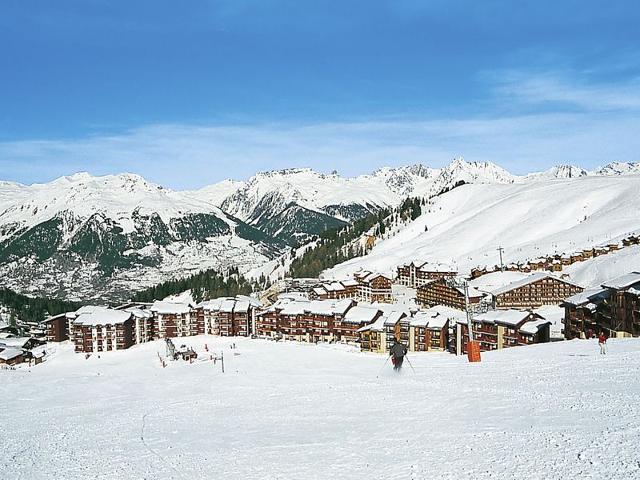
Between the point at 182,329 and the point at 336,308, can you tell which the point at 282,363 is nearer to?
the point at 336,308

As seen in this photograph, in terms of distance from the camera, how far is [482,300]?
332 ft

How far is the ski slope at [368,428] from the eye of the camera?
15719 mm

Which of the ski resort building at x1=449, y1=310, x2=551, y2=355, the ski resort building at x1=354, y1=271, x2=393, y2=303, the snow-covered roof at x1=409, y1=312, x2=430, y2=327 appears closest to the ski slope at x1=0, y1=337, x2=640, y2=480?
the ski resort building at x1=449, y1=310, x2=551, y2=355

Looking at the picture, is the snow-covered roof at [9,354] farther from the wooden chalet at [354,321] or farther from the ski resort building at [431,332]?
the ski resort building at [431,332]

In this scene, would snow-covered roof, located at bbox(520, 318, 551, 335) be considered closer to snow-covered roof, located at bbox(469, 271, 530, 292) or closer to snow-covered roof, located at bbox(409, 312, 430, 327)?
snow-covered roof, located at bbox(409, 312, 430, 327)

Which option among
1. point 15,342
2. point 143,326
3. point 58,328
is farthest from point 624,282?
point 15,342

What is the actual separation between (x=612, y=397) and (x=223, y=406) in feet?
56.2

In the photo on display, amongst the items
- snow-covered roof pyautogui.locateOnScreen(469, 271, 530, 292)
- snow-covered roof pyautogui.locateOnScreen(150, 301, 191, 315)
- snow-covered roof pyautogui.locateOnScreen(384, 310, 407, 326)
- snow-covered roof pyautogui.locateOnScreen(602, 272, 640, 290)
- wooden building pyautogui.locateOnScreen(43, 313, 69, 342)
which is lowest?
wooden building pyautogui.locateOnScreen(43, 313, 69, 342)

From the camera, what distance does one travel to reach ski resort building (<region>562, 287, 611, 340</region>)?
2527 inches

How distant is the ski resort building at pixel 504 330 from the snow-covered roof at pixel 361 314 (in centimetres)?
1685

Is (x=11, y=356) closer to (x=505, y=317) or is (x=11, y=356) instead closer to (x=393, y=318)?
(x=393, y=318)

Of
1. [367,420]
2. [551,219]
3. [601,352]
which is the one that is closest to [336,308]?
[601,352]

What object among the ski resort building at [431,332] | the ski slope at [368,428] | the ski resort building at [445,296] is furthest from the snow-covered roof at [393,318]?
the ski slope at [368,428]

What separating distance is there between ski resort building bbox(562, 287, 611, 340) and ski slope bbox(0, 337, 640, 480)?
3315 centimetres
